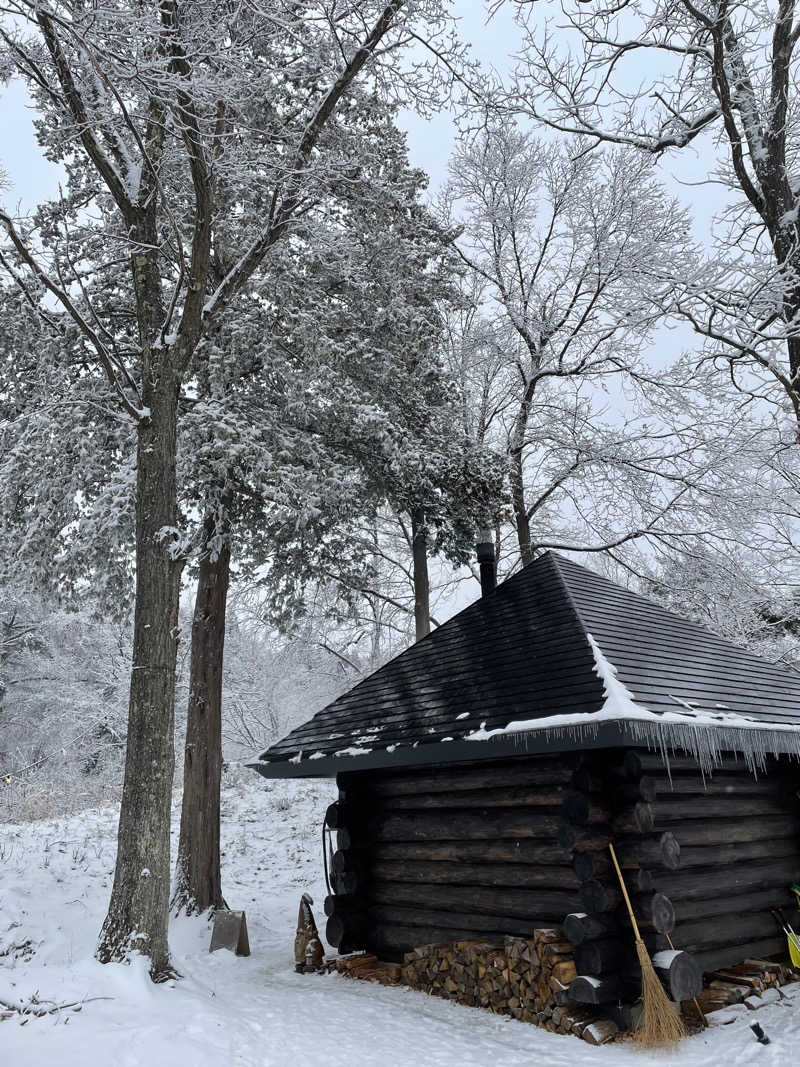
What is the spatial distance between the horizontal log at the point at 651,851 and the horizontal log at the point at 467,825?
569 mm

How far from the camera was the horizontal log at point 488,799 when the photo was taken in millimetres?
6605

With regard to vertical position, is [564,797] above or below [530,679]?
below

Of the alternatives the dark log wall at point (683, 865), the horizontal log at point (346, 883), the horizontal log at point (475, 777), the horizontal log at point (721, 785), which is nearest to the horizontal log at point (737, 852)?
the dark log wall at point (683, 865)

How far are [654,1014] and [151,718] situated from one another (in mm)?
4747

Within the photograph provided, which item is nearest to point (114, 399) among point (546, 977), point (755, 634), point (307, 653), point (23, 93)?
point (23, 93)

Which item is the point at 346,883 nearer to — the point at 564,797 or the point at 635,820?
the point at 564,797

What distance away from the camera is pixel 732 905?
23.1ft

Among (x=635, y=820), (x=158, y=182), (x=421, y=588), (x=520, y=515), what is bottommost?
(x=635, y=820)

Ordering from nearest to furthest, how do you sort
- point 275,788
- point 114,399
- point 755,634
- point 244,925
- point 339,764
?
point 339,764 < point 244,925 < point 114,399 < point 755,634 < point 275,788

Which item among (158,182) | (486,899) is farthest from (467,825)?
(158,182)

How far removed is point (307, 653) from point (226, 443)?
38.2 feet

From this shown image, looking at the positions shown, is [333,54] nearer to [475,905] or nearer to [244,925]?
[475,905]

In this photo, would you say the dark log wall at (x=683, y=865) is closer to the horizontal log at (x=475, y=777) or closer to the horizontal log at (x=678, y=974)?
the horizontal log at (x=678, y=974)

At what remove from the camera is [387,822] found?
334 inches
